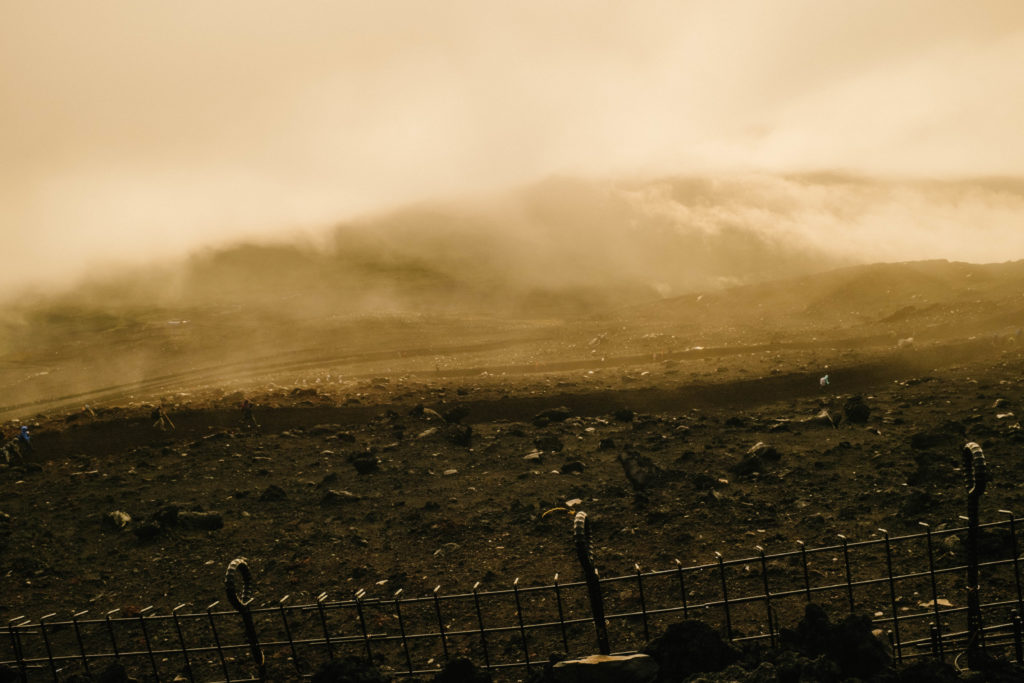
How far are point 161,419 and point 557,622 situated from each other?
21447mm

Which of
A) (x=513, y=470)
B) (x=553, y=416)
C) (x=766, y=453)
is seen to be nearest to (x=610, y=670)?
(x=766, y=453)

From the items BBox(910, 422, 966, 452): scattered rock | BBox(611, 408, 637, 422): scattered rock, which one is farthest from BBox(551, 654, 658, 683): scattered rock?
BBox(611, 408, 637, 422): scattered rock

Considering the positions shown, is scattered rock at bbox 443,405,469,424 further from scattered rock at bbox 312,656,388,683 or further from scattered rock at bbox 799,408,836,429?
scattered rock at bbox 312,656,388,683

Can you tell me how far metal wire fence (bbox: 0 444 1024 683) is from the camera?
320 inches

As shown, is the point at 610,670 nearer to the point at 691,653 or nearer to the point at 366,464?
the point at 691,653

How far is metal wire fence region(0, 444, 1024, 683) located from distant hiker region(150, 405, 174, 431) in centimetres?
1429

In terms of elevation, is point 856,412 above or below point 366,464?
below

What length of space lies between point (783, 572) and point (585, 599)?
3053mm

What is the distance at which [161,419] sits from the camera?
2506cm

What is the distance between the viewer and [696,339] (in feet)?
125

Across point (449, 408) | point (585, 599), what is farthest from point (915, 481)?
point (449, 408)

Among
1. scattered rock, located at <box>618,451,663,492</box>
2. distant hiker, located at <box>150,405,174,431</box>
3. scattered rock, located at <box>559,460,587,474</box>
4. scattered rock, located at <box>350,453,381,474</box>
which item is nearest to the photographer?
scattered rock, located at <box>618,451,663,492</box>

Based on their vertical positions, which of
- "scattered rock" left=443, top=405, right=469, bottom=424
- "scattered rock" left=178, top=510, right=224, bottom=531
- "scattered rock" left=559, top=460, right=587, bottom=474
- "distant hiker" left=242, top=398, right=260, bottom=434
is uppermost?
"distant hiker" left=242, top=398, right=260, bottom=434

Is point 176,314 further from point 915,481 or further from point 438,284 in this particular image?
point 915,481
